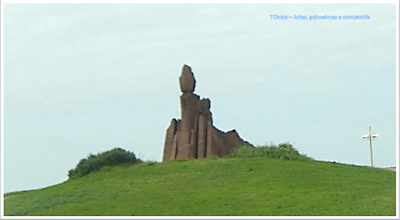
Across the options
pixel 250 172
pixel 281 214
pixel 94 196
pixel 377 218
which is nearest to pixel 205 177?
pixel 250 172

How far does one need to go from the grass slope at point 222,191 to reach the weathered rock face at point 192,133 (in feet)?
4.25

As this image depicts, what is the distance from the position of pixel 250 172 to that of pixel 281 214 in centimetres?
601

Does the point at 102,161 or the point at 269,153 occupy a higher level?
the point at 269,153

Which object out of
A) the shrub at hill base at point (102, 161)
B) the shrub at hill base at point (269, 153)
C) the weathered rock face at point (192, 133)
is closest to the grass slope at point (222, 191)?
the shrub at hill base at point (102, 161)

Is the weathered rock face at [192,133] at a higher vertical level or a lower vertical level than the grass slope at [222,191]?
higher

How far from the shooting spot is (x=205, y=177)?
2314 cm

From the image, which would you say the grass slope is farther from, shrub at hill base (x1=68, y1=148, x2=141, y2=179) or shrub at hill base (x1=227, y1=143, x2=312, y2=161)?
shrub at hill base (x1=227, y1=143, x2=312, y2=161)

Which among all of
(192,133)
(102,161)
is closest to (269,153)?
(192,133)

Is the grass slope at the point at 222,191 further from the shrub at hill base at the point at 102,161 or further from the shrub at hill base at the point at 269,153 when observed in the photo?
the shrub at hill base at the point at 269,153

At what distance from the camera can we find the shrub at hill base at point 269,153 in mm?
27234

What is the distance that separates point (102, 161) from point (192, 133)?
157 inches

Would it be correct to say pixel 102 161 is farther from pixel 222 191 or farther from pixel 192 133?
pixel 222 191

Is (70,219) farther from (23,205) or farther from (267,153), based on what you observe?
(267,153)

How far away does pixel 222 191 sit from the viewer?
2092cm
